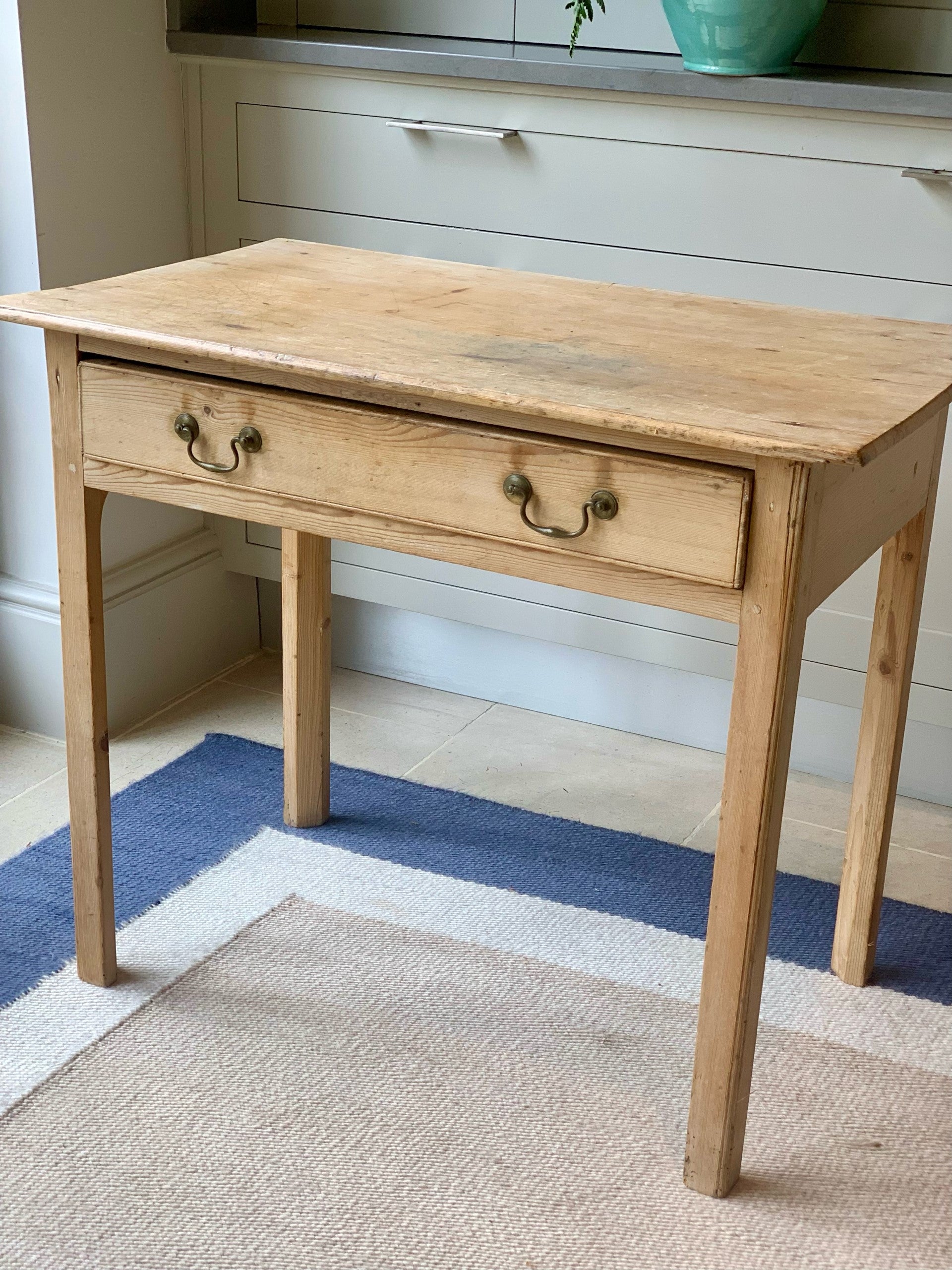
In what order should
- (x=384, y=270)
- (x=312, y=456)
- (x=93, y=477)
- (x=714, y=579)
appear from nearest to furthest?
(x=714, y=579) < (x=312, y=456) < (x=93, y=477) < (x=384, y=270)

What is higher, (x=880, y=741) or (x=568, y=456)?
(x=568, y=456)

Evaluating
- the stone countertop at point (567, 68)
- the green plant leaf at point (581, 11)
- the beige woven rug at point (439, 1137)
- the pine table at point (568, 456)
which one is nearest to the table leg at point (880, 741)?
the pine table at point (568, 456)

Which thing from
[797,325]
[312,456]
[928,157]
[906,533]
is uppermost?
[928,157]

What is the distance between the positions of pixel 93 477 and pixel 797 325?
787 millimetres

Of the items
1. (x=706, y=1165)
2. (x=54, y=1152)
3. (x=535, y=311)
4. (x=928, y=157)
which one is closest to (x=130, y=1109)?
(x=54, y=1152)

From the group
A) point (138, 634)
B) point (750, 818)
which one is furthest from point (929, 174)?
point (138, 634)

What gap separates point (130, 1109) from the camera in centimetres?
152

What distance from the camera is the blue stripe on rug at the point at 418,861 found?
6.05ft

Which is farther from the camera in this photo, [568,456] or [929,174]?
[929,174]

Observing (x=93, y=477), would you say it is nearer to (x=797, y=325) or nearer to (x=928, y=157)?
(x=797, y=325)

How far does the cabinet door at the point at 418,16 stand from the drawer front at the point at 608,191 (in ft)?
1.09

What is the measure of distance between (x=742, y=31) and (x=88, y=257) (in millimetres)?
1045

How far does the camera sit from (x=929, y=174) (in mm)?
1843

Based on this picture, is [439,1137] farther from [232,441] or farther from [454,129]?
[454,129]
